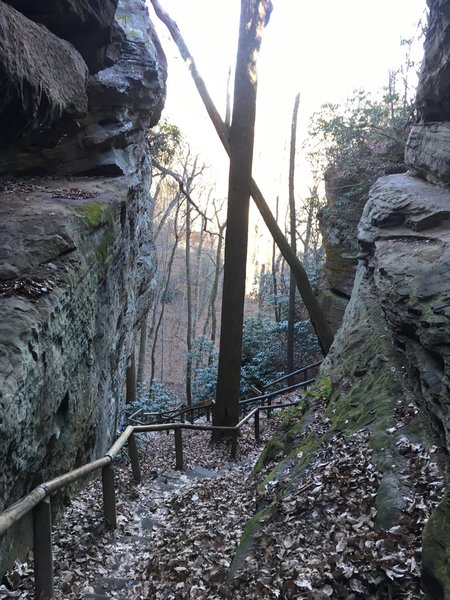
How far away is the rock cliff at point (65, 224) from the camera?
4547mm

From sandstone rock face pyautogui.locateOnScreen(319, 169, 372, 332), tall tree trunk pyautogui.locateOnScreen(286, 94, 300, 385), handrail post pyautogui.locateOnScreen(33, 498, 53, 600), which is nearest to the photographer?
handrail post pyautogui.locateOnScreen(33, 498, 53, 600)

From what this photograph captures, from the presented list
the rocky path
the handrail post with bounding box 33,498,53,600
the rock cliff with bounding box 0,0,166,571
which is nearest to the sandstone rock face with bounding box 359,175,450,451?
the rocky path

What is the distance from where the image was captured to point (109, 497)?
5340 mm

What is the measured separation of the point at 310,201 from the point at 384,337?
14.7 meters

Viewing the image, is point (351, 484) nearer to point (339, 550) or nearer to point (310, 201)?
point (339, 550)

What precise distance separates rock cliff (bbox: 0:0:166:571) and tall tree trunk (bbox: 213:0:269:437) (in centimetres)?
222

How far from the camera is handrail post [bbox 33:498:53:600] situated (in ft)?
11.3

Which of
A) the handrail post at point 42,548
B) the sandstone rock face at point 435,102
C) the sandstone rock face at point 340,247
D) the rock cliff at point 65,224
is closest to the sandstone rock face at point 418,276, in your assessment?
the sandstone rock face at point 435,102

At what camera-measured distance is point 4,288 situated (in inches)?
189

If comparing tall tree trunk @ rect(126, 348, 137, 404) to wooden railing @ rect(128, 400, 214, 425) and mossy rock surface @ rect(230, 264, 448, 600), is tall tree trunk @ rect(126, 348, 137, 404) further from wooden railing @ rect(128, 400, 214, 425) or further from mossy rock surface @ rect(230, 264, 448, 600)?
mossy rock surface @ rect(230, 264, 448, 600)

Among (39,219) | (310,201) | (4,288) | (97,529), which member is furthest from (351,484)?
(310,201)

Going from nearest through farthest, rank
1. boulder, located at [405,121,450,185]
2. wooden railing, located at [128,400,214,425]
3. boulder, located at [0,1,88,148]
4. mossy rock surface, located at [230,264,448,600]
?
mossy rock surface, located at [230,264,448,600], boulder, located at [0,1,88,148], boulder, located at [405,121,450,185], wooden railing, located at [128,400,214,425]

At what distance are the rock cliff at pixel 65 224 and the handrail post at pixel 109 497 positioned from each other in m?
0.66

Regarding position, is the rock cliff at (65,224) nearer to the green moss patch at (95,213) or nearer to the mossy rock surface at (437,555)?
the green moss patch at (95,213)
